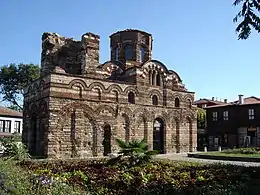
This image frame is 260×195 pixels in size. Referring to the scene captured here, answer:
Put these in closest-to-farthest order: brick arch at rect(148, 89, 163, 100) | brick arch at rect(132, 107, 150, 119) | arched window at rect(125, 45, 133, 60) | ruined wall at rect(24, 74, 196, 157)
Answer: ruined wall at rect(24, 74, 196, 157), brick arch at rect(132, 107, 150, 119), brick arch at rect(148, 89, 163, 100), arched window at rect(125, 45, 133, 60)

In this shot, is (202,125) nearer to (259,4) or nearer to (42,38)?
(42,38)

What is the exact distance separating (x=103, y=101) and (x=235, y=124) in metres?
24.1

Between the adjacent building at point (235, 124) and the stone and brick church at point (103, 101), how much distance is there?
11.7 metres

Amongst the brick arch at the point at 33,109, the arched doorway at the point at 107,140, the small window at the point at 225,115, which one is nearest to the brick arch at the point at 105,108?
the arched doorway at the point at 107,140

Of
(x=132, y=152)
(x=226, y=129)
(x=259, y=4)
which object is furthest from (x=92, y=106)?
(x=226, y=129)

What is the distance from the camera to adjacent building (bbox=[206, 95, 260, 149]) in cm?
4356

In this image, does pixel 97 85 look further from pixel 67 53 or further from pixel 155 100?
pixel 155 100

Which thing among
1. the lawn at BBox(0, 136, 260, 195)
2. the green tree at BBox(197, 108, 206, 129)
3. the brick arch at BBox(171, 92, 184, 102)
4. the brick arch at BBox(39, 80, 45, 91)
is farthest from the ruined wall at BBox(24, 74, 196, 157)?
the green tree at BBox(197, 108, 206, 129)

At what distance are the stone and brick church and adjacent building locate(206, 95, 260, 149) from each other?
11736 millimetres

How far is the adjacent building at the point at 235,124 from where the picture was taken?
43.6 metres

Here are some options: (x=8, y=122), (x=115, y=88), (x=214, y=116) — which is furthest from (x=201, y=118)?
(x=8, y=122)

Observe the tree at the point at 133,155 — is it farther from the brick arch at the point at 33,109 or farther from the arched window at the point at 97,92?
the brick arch at the point at 33,109

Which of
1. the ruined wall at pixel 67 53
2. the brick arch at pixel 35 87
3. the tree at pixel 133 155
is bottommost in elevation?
the tree at pixel 133 155

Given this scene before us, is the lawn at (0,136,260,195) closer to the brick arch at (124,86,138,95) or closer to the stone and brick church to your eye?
the stone and brick church
